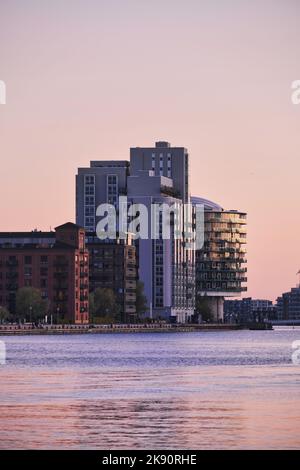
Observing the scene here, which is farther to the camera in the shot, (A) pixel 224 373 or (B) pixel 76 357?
(B) pixel 76 357

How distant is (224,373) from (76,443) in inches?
1850

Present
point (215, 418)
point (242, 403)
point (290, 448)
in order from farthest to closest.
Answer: point (242, 403) < point (215, 418) < point (290, 448)

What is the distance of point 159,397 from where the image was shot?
7544cm

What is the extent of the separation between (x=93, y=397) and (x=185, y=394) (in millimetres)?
5076

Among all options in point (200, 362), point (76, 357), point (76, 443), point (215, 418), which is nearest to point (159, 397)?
point (215, 418)

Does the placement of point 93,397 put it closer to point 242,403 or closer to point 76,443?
point 242,403

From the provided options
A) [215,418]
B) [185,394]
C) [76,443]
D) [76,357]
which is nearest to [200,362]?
[76,357]

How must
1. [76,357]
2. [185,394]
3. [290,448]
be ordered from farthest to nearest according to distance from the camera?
[76,357], [185,394], [290,448]
